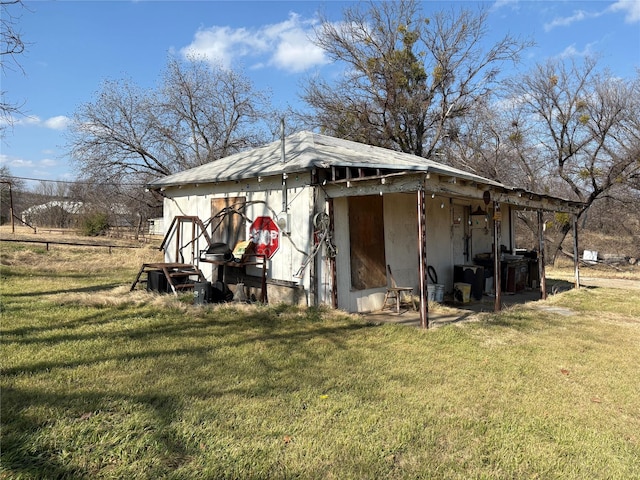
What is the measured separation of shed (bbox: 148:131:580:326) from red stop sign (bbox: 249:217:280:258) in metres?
0.03

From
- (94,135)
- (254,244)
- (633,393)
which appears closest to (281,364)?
(633,393)

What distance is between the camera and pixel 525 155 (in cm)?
1848

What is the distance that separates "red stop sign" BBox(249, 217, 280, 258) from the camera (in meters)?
7.82

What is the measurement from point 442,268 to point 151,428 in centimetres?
767

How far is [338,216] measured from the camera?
23.6 ft

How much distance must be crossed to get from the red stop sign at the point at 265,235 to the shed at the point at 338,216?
3 cm

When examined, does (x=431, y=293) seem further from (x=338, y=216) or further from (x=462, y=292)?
(x=338, y=216)

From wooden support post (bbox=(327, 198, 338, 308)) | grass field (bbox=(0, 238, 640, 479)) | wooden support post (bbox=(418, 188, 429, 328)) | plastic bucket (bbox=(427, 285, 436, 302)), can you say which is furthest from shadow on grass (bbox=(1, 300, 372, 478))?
plastic bucket (bbox=(427, 285, 436, 302))

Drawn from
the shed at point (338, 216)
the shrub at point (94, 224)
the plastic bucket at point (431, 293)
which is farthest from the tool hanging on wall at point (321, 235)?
Result: the shrub at point (94, 224)

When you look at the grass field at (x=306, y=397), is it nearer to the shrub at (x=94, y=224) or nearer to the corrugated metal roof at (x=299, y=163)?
the corrugated metal roof at (x=299, y=163)

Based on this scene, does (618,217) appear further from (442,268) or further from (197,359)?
(197,359)

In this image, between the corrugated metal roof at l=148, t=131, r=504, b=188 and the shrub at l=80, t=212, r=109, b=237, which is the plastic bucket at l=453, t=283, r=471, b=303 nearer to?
the corrugated metal roof at l=148, t=131, r=504, b=188

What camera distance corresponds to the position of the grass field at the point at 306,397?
2594 mm

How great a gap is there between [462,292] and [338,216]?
3.55 metres
